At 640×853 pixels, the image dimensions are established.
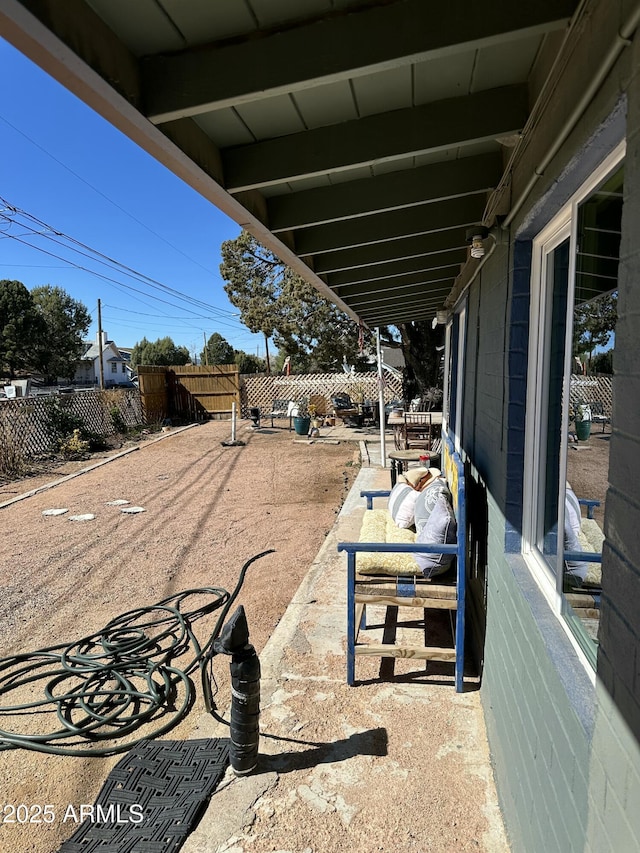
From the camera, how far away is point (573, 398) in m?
1.47

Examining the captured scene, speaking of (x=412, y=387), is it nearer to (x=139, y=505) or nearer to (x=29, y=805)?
(x=139, y=505)

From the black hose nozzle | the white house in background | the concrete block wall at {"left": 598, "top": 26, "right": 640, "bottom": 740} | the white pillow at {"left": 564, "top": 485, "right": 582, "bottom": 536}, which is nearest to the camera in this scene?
the concrete block wall at {"left": 598, "top": 26, "right": 640, "bottom": 740}

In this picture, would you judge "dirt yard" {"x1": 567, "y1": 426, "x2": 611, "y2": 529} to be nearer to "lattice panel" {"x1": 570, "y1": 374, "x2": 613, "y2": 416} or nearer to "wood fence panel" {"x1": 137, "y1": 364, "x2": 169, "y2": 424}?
"lattice panel" {"x1": 570, "y1": 374, "x2": 613, "y2": 416}

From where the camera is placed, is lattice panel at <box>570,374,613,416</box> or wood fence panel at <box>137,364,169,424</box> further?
wood fence panel at <box>137,364,169,424</box>

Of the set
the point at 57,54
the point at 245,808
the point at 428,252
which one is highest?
the point at 428,252

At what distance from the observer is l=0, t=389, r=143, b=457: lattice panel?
9570 mm

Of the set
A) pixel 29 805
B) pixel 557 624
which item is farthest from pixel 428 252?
pixel 29 805

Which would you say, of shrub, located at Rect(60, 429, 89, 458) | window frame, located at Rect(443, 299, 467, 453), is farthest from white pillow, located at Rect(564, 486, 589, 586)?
shrub, located at Rect(60, 429, 89, 458)

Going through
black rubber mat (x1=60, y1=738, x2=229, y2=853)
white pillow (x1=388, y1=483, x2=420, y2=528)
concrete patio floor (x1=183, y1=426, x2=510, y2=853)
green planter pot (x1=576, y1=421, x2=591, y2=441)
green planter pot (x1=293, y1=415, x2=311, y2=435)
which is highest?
green planter pot (x1=576, y1=421, x2=591, y2=441)

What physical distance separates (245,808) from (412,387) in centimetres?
1328

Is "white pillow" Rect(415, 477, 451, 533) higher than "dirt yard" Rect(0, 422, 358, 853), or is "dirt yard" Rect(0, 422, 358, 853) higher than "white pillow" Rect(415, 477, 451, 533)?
"white pillow" Rect(415, 477, 451, 533)

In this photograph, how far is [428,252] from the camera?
3.17 metres

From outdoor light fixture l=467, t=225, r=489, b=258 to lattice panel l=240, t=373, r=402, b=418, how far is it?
564 inches

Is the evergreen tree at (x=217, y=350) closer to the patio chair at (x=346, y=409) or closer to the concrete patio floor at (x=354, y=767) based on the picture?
the patio chair at (x=346, y=409)
